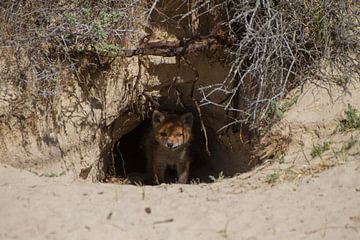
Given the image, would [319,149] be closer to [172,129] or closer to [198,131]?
[172,129]

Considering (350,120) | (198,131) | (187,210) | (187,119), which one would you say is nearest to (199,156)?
(198,131)

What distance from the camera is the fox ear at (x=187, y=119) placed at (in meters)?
8.18

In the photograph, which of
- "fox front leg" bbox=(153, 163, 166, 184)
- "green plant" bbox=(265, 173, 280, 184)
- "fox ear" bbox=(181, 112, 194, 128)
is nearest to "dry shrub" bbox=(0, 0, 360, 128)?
"green plant" bbox=(265, 173, 280, 184)

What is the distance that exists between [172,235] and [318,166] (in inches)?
Answer: 67.2

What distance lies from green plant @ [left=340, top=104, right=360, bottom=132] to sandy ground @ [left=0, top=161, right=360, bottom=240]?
0.66 m

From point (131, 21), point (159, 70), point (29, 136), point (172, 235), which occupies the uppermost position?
point (131, 21)

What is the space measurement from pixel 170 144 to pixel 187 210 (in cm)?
345

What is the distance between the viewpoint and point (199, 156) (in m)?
9.50

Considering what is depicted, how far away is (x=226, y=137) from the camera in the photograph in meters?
7.75

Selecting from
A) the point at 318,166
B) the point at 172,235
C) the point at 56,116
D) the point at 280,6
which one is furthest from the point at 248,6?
the point at 172,235

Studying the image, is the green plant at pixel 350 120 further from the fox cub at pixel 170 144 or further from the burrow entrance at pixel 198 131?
the fox cub at pixel 170 144

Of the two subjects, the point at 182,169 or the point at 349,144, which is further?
the point at 182,169

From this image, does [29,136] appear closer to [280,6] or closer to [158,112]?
[158,112]

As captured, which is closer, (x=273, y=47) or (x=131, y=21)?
(x=273, y=47)
